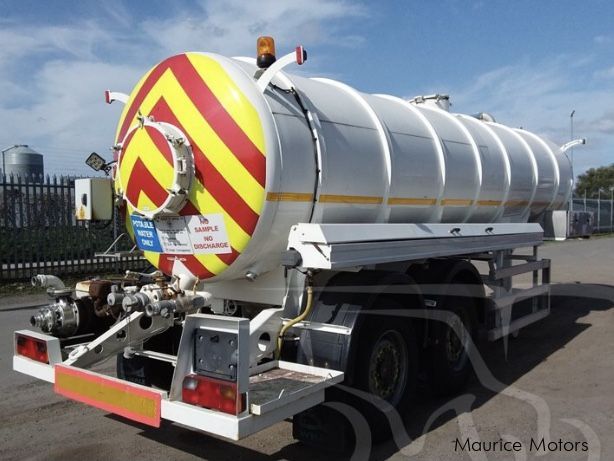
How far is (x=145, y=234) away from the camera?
4.49 meters

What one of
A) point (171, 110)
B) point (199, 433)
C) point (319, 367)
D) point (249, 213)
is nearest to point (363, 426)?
point (319, 367)

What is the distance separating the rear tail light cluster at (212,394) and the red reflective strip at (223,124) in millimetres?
1234

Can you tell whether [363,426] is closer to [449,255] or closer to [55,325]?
[449,255]

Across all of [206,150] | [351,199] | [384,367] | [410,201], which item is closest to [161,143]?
[206,150]

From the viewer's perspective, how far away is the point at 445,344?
16.8 ft

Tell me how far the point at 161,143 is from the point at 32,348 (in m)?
1.70

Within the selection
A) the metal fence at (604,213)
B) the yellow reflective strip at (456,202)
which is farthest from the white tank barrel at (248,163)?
the metal fence at (604,213)

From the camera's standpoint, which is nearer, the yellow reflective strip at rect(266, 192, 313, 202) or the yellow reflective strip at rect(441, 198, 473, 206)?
the yellow reflective strip at rect(266, 192, 313, 202)

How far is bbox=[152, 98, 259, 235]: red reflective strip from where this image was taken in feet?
12.5

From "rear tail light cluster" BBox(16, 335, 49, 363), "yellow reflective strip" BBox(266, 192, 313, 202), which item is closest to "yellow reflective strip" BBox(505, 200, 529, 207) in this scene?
"yellow reflective strip" BBox(266, 192, 313, 202)

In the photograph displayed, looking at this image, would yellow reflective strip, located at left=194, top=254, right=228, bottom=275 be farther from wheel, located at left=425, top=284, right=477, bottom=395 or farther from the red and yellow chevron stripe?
wheel, located at left=425, top=284, right=477, bottom=395

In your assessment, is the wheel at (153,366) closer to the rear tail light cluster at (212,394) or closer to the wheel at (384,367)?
the rear tail light cluster at (212,394)

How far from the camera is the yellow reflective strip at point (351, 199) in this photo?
414 cm

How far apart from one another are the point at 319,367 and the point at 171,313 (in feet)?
3.27
